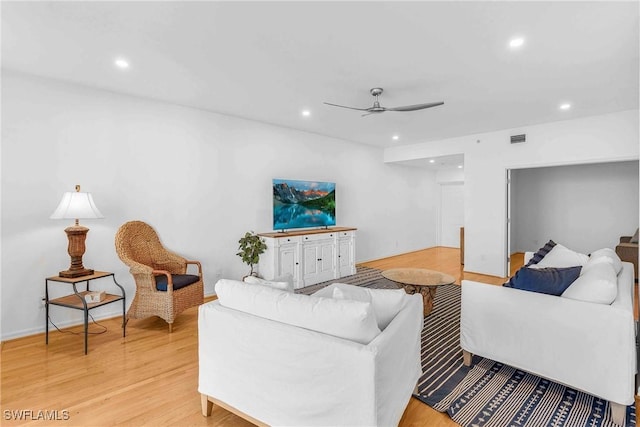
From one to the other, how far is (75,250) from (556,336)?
419 cm

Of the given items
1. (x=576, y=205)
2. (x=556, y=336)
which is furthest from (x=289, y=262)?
(x=576, y=205)

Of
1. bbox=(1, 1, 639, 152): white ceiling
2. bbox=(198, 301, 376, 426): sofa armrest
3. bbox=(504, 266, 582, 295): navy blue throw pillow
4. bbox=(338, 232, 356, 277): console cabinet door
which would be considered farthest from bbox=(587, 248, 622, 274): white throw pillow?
bbox=(338, 232, 356, 277): console cabinet door

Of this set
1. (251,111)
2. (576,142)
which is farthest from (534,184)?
(251,111)

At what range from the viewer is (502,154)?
5.46m

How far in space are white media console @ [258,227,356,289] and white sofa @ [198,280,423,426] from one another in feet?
8.37

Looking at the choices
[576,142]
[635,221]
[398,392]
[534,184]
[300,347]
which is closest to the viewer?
[300,347]

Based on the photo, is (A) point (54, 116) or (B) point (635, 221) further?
(B) point (635, 221)

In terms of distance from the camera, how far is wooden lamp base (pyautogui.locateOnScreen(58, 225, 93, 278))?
3068 millimetres

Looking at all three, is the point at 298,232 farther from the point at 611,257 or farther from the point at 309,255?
the point at 611,257

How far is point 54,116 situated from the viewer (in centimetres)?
328

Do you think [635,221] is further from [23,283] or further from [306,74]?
[23,283]

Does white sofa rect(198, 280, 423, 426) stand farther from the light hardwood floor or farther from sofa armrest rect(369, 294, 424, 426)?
the light hardwood floor

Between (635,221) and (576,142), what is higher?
(576,142)

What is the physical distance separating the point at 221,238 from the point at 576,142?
18.4 ft
